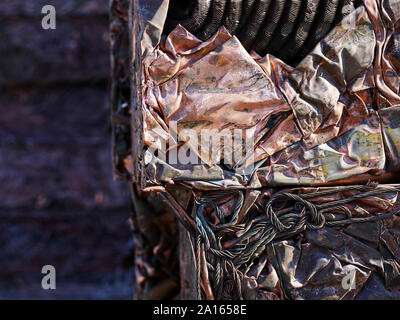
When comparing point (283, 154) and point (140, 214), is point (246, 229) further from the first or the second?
point (140, 214)

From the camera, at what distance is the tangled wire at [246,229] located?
765mm

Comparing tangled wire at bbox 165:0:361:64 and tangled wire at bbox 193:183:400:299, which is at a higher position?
tangled wire at bbox 165:0:361:64

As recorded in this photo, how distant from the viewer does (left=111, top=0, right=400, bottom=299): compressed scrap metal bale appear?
74 centimetres

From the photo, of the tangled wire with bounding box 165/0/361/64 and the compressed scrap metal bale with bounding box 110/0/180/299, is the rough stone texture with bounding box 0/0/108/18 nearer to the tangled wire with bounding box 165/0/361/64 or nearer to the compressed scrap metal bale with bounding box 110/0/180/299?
the compressed scrap metal bale with bounding box 110/0/180/299

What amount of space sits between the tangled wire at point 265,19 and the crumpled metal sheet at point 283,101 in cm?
3

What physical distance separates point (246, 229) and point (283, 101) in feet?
0.67

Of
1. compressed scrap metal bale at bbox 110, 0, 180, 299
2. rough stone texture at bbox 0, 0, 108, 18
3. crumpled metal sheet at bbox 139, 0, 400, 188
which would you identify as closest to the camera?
crumpled metal sheet at bbox 139, 0, 400, 188

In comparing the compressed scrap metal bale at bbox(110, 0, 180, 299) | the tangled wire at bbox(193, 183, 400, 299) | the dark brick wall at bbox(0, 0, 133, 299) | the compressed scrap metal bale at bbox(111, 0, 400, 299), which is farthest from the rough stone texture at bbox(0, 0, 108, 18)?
the tangled wire at bbox(193, 183, 400, 299)

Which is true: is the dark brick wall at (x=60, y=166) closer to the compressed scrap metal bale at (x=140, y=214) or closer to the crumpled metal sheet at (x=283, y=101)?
the compressed scrap metal bale at (x=140, y=214)

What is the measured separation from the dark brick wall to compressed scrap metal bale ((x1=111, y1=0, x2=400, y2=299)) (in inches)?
46.0

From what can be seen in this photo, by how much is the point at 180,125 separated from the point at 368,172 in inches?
12.1

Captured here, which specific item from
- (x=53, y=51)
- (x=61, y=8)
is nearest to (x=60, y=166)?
(x=53, y=51)

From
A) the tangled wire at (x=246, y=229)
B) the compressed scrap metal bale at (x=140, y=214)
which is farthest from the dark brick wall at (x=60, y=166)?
the tangled wire at (x=246, y=229)

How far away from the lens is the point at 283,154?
767 mm
